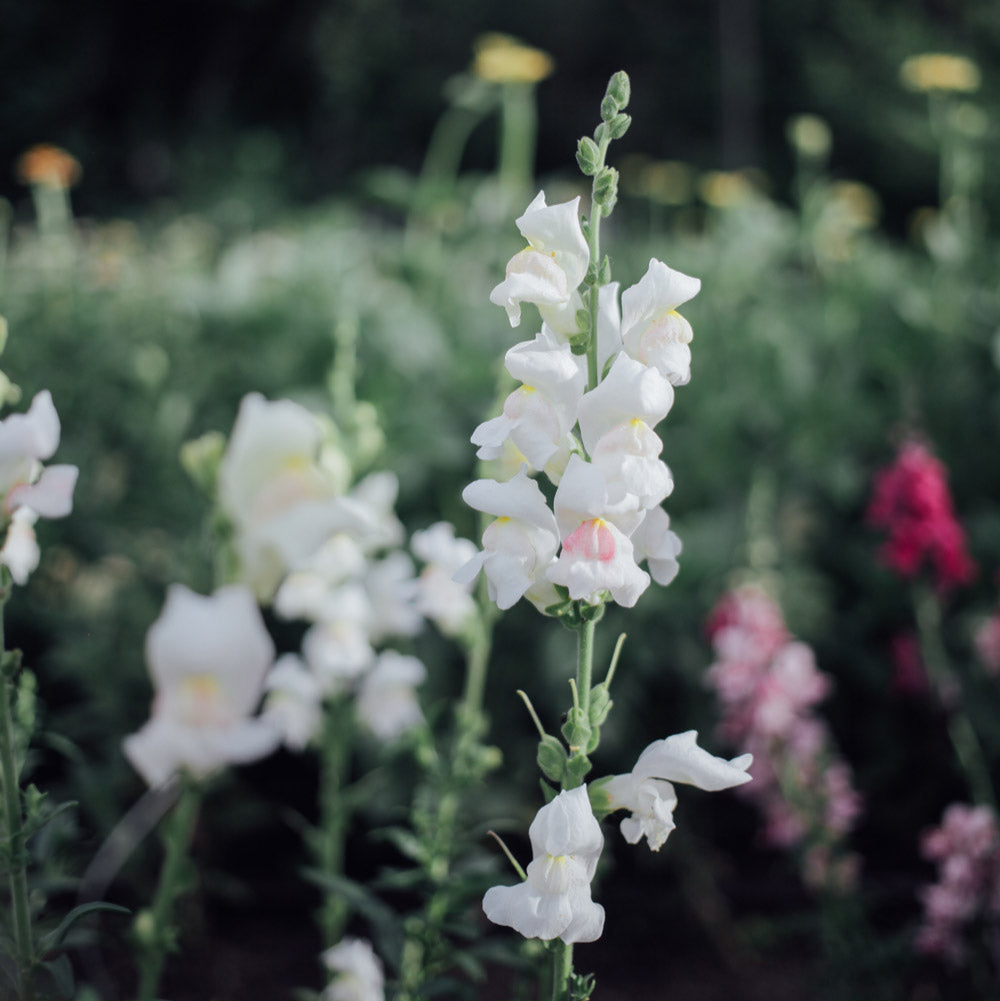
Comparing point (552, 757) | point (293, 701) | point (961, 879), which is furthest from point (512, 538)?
point (961, 879)

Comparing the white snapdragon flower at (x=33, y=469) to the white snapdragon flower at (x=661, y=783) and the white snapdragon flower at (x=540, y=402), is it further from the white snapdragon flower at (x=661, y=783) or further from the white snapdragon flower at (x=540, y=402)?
the white snapdragon flower at (x=661, y=783)

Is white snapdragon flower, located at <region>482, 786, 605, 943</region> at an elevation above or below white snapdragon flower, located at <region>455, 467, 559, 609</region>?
below

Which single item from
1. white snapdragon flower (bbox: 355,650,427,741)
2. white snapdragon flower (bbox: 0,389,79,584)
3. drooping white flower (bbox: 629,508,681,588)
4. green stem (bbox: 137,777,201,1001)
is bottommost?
white snapdragon flower (bbox: 355,650,427,741)

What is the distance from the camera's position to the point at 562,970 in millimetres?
929

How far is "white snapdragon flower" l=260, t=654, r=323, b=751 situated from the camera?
1579mm

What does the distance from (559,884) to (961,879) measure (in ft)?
4.02

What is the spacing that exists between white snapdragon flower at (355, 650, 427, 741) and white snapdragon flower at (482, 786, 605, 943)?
76 centimetres

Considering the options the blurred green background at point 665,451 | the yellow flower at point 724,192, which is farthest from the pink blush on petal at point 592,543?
the yellow flower at point 724,192

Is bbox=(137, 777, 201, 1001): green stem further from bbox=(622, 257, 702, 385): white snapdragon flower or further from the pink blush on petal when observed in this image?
bbox=(622, 257, 702, 385): white snapdragon flower

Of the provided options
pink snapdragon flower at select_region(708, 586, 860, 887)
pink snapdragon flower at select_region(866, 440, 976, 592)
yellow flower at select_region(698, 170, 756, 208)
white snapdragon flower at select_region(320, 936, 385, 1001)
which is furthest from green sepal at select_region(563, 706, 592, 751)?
yellow flower at select_region(698, 170, 756, 208)

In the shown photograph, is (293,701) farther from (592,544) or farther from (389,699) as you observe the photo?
(592,544)

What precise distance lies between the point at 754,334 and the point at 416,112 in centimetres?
1404

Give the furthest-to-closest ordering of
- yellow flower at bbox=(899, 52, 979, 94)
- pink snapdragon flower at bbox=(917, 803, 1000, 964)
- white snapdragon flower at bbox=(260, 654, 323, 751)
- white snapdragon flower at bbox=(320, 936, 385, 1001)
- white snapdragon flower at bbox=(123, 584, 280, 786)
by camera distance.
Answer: yellow flower at bbox=(899, 52, 979, 94)
pink snapdragon flower at bbox=(917, 803, 1000, 964)
white snapdragon flower at bbox=(260, 654, 323, 751)
white snapdragon flower at bbox=(320, 936, 385, 1001)
white snapdragon flower at bbox=(123, 584, 280, 786)

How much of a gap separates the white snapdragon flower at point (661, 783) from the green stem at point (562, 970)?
4.5 inches
